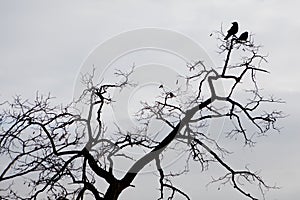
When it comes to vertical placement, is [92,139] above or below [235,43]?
below

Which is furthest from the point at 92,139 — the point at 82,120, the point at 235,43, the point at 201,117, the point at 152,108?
the point at 235,43

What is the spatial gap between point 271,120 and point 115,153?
2451mm

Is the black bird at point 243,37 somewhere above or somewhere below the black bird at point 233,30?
below

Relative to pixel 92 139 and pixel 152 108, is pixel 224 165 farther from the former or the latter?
pixel 92 139

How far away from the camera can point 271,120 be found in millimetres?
8039

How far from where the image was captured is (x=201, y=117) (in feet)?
25.8

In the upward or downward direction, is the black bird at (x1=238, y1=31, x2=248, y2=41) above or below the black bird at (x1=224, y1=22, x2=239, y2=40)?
below

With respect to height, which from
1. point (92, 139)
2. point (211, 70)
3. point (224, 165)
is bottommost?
point (224, 165)

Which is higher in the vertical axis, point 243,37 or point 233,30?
point 233,30

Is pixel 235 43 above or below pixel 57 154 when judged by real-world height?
above

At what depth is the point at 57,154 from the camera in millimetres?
7789

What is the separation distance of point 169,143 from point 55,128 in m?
1.74

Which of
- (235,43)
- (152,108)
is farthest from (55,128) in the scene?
(235,43)

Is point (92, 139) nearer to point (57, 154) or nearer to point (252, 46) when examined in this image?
point (57, 154)
